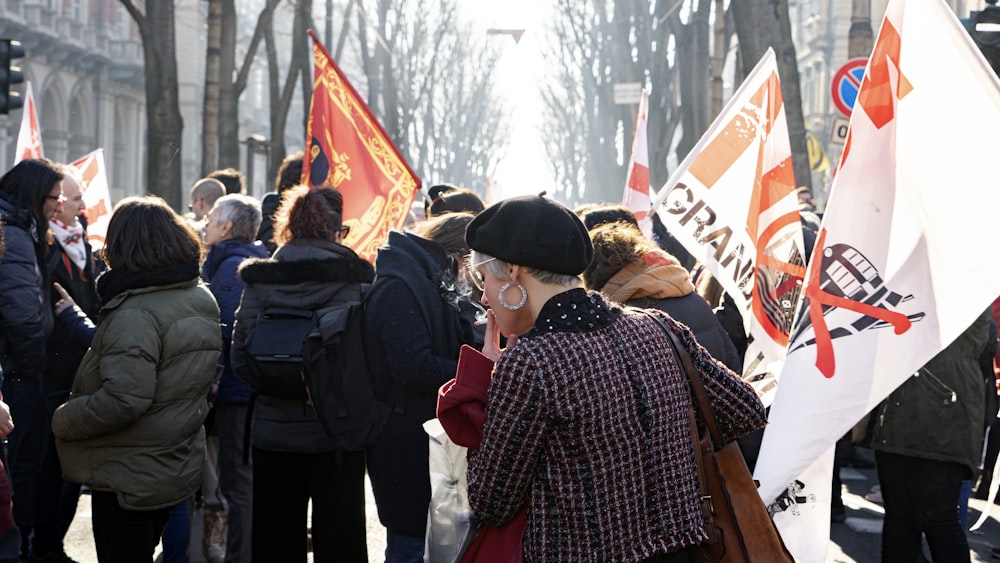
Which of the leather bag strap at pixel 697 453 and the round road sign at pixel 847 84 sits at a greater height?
the round road sign at pixel 847 84

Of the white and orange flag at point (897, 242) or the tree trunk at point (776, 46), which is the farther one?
the tree trunk at point (776, 46)

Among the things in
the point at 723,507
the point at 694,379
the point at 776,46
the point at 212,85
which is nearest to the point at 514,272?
the point at 694,379

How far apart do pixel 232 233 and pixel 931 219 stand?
11.9ft

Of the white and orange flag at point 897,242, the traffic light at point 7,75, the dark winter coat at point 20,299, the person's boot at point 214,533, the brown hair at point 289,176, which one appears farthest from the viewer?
the traffic light at point 7,75

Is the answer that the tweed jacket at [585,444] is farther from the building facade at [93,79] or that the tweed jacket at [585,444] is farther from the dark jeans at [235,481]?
the building facade at [93,79]

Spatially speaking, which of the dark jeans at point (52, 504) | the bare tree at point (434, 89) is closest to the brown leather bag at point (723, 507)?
the dark jeans at point (52, 504)

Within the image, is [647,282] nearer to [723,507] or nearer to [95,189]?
[723,507]

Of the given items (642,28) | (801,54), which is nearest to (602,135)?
(642,28)

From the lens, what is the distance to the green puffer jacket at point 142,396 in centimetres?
456

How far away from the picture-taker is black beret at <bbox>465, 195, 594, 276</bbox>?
9.36ft

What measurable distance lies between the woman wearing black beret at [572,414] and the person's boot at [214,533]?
12.9 ft

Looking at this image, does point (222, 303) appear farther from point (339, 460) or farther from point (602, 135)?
point (602, 135)

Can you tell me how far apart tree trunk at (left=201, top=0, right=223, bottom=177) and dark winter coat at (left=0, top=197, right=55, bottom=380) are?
1105 centimetres

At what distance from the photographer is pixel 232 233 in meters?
6.42
